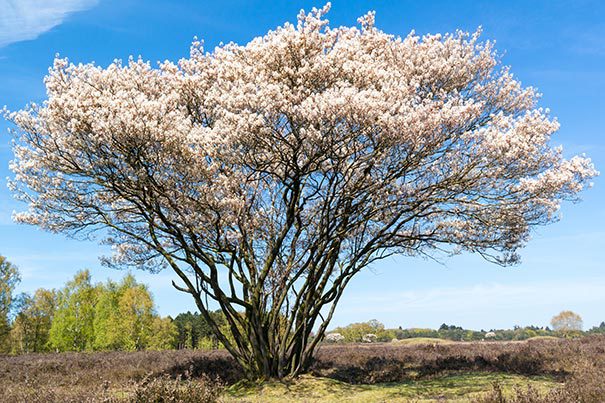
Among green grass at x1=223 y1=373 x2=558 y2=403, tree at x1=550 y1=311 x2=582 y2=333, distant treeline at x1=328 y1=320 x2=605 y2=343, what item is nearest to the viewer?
green grass at x1=223 y1=373 x2=558 y2=403

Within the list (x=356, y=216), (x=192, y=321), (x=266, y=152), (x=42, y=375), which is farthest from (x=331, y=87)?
(x=192, y=321)

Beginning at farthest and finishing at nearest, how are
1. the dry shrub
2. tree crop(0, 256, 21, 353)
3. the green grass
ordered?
tree crop(0, 256, 21, 353)
the green grass
the dry shrub

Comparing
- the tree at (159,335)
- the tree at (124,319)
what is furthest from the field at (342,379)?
the tree at (159,335)

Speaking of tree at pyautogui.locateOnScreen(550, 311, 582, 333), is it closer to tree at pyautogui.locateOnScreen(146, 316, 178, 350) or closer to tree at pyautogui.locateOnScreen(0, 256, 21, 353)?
tree at pyautogui.locateOnScreen(146, 316, 178, 350)

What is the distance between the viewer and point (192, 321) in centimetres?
8675

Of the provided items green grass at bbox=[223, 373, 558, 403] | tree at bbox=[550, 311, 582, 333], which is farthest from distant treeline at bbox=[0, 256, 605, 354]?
green grass at bbox=[223, 373, 558, 403]

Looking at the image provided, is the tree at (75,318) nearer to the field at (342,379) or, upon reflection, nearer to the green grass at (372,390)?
the field at (342,379)

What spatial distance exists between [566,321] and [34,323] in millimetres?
79335

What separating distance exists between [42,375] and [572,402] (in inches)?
741

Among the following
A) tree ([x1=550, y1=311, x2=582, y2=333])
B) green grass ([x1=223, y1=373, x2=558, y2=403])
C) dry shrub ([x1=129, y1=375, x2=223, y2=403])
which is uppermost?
tree ([x1=550, y1=311, x2=582, y2=333])

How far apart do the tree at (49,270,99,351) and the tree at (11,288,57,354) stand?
10.8ft

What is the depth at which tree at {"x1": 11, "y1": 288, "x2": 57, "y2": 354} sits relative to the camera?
171ft

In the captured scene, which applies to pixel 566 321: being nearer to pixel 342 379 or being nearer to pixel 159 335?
pixel 159 335

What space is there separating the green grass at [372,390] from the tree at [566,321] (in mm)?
74007
